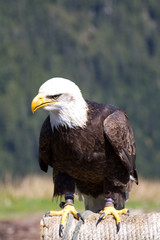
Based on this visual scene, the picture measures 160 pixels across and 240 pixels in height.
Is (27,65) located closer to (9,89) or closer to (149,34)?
(9,89)

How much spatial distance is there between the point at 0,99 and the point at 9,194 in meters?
108

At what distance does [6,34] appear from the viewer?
132 meters

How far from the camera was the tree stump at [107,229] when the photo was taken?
4.59 m

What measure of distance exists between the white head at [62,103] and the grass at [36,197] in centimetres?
604

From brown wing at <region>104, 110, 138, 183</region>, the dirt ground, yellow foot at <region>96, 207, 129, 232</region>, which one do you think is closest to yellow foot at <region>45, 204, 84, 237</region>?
yellow foot at <region>96, 207, 129, 232</region>

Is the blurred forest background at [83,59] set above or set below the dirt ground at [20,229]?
above

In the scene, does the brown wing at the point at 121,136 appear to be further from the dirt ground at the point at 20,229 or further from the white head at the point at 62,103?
the dirt ground at the point at 20,229

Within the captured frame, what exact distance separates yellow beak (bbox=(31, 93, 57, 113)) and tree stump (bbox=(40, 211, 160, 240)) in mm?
988

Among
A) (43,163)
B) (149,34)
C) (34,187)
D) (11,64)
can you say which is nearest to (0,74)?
(11,64)

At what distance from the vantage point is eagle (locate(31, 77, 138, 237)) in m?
4.83

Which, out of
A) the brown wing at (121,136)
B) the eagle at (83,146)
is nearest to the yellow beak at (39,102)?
the eagle at (83,146)

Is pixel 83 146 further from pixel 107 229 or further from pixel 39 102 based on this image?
pixel 107 229

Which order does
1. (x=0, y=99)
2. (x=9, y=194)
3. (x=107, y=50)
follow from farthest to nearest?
1. (x=107, y=50)
2. (x=0, y=99)
3. (x=9, y=194)

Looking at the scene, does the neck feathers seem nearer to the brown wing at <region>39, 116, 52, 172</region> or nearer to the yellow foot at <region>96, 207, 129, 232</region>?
the brown wing at <region>39, 116, 52, 172</region>
